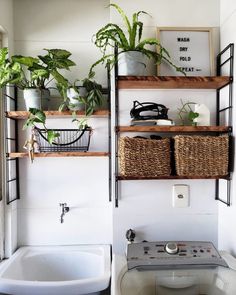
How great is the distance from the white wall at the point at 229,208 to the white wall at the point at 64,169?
2.24 ft

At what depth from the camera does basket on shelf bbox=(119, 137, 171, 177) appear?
1.28 metres

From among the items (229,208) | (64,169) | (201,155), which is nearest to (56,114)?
(64,169)

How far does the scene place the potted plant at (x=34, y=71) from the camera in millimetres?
1343

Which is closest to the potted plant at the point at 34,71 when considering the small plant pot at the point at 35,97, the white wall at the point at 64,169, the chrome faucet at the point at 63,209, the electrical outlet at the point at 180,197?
the small plant pot at the point at 35,97

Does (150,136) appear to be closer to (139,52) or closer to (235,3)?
(139,52)

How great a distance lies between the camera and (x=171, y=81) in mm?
1334

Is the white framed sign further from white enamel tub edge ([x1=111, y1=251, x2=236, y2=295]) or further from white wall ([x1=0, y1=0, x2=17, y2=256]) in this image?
white enamel tub edge ([x1=111, y1=251, x2=236, y2=295])

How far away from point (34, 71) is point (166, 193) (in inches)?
40.1

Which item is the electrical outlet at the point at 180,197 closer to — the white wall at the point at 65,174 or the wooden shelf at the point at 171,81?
the white wall at the point at 65,174

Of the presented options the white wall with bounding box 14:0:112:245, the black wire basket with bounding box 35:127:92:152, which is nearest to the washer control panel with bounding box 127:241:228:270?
the white wall with bounding box 14:0:112:245

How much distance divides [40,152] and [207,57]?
1.12 m

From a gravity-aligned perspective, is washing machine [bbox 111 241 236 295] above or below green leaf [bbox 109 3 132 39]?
below

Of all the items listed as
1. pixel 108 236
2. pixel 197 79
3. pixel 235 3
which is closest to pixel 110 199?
pixel 108 236

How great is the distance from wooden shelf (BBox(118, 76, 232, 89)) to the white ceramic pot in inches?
1.9
